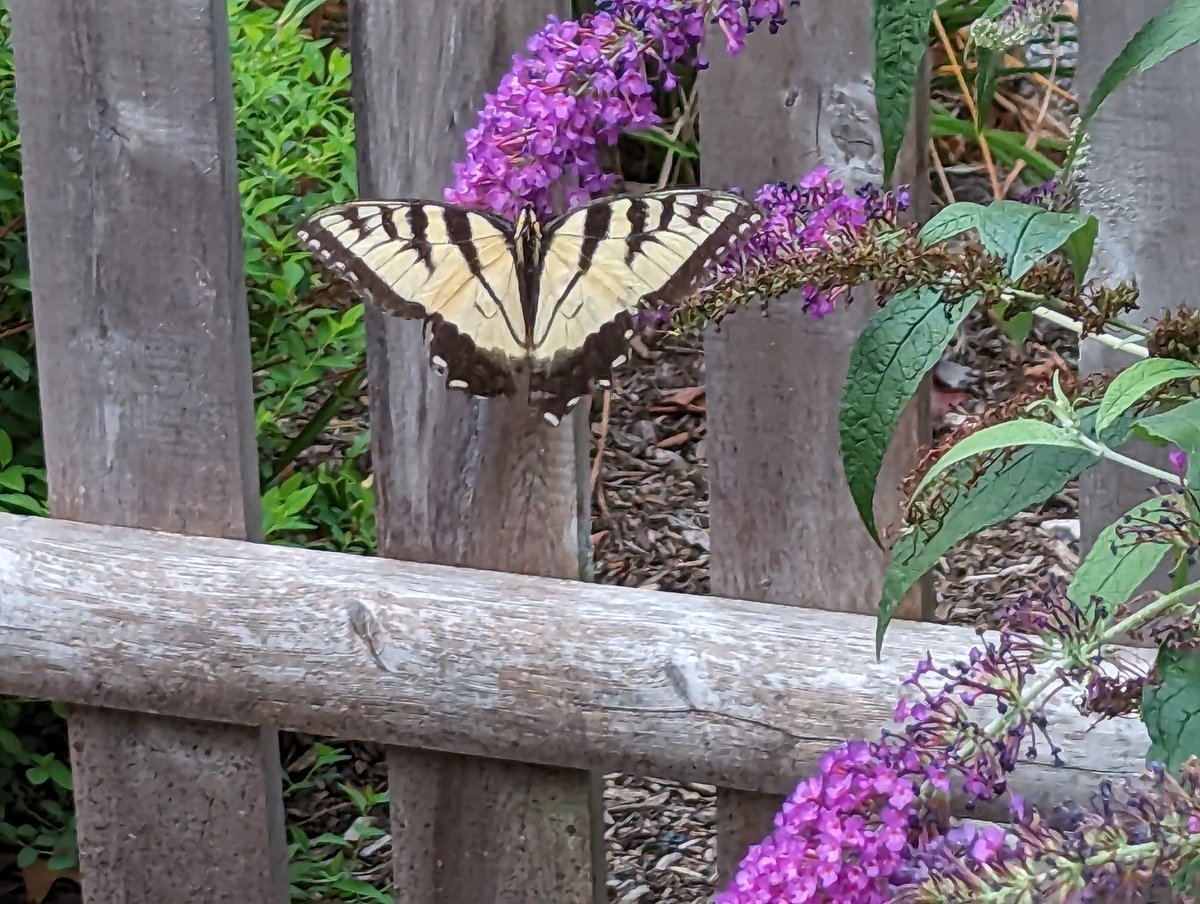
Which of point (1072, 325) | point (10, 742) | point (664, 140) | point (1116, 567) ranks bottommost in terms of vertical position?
point (10, 742)

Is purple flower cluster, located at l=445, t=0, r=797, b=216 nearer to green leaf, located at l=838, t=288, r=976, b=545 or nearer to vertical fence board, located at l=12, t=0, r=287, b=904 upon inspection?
green leaf, located at l=838, t=288, r=976, b=545

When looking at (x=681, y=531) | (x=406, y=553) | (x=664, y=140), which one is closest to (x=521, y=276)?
(x=406, y=553)

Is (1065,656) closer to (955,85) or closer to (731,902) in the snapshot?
(731,902)

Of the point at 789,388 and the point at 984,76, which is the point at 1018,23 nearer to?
the point at 984,76

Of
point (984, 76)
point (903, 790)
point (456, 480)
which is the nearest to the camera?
point (903, 790)

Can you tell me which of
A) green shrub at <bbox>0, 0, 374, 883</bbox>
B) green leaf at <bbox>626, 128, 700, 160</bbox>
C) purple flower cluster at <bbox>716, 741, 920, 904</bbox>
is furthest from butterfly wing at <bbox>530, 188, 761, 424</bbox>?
green leaf at <bbox>626, 128, 700, 160</bbox>

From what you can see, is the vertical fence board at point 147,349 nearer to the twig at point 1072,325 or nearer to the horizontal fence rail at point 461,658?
the horizontal fence rail at point 461,658

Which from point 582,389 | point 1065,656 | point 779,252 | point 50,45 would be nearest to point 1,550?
point 50,45
